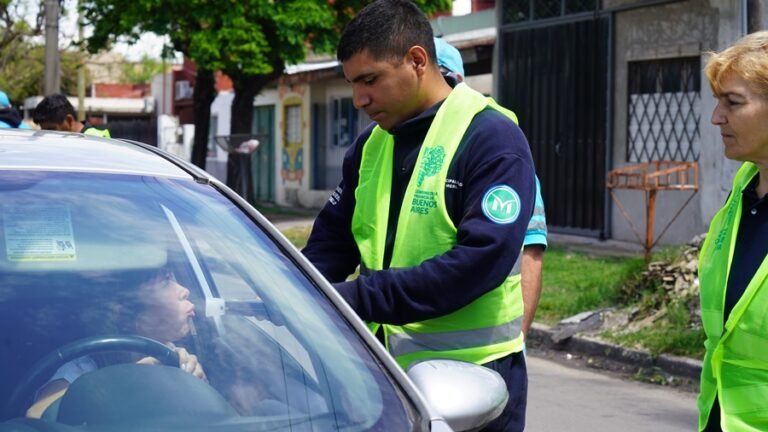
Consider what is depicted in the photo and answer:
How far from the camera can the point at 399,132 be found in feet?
10.7

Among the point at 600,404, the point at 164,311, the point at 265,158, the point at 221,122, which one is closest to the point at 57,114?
the point at 600,404

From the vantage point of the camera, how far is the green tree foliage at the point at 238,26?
18.3 metres

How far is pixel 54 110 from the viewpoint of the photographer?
300 inches

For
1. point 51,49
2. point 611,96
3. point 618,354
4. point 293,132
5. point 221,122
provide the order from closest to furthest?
point 618,354 < point 611,96 < point 51,49 < point 293,132 < point 221,122

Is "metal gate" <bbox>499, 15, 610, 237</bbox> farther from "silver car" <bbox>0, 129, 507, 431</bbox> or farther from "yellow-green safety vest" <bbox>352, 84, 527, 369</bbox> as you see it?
"silver car" <bbox>0, 129, 507, 431</bbox>

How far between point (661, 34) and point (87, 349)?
12.3m

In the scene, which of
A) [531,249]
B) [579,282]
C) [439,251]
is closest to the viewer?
[439,251]

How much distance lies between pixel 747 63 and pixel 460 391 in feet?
3.59

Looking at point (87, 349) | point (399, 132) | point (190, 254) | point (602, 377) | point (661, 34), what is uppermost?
point (661, 34)

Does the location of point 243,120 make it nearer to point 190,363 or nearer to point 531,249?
point 531,249

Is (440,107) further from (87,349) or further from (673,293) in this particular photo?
(673,293)

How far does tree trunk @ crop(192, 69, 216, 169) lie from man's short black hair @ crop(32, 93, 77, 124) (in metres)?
13.3

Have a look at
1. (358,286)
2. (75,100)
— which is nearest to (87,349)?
(358,286)

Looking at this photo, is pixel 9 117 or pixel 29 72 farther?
pixel 29 72
